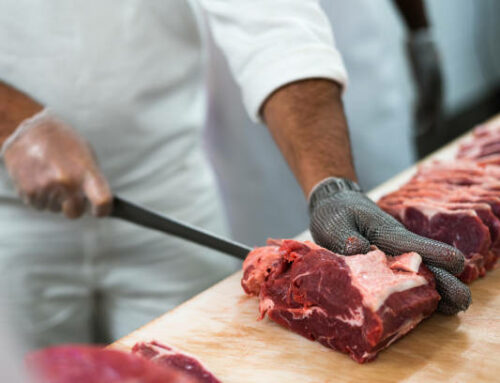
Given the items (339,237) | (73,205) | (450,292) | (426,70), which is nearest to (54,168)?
(73,205)

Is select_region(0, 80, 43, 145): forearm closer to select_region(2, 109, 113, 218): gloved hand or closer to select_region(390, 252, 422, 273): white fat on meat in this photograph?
select_region(2, 109, 113, 218): gloved hand

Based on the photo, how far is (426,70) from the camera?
3844mm

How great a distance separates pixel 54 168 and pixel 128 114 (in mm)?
449

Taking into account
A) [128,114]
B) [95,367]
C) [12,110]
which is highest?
[12,110]

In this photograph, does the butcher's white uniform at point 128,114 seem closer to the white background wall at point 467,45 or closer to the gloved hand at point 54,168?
the gloved hand at point 54,168

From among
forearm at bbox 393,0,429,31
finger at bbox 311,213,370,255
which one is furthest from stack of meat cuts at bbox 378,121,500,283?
forearm at bbox 393,0,429,31

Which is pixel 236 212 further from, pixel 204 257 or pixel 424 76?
pixel 424 76

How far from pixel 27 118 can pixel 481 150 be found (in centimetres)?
158

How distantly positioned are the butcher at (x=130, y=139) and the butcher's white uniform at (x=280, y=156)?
78 centimetres

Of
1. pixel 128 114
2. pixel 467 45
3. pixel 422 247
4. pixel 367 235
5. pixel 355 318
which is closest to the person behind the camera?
pixel 355 318

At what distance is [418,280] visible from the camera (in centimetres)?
138

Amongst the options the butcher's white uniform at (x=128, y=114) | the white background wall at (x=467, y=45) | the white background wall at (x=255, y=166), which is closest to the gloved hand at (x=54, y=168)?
the butcher's white uniform at (x=128, y=114)

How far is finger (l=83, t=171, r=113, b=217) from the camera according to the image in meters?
1.68

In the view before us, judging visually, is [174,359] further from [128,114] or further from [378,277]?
[128,114]
